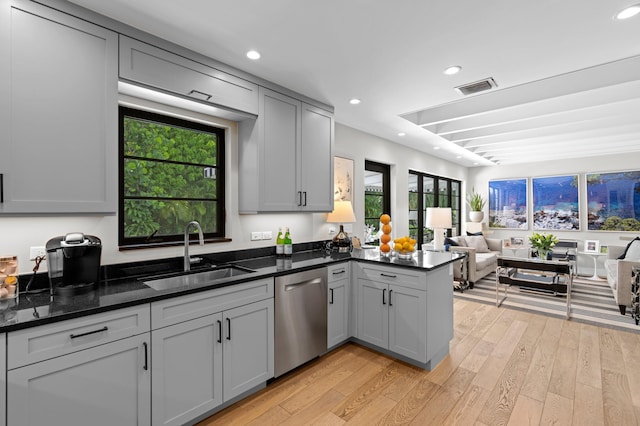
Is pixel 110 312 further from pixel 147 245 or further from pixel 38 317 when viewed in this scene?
pixel 147 245

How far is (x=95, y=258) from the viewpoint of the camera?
1.83 meters

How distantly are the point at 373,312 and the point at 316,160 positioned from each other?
161 cm

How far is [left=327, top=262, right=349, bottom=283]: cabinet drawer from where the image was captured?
9.21ft

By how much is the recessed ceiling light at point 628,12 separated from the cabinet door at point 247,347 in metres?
2.86

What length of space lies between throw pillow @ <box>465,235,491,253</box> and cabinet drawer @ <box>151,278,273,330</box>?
17.6 feet

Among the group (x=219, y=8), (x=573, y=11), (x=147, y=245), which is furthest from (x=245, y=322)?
(x=573, y=11)

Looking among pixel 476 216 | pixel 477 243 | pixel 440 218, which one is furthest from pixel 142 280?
pixel 476 216

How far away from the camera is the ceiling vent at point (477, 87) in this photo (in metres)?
2.77

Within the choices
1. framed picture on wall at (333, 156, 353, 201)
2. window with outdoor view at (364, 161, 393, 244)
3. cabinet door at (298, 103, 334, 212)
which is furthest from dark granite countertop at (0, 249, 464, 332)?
window with outdoor view at (364, 161, 393, 244)

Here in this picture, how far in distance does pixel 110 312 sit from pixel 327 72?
7.50 ft

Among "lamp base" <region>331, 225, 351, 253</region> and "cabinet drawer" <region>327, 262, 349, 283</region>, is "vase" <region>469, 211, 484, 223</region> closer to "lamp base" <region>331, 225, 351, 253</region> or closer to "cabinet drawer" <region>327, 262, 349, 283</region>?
"lamp base" <region>331, 225, 351, 253</region>

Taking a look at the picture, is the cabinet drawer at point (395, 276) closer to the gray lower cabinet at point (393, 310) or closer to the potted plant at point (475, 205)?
the gray lower cabinet at point (393, 310)

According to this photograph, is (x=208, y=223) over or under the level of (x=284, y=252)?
over

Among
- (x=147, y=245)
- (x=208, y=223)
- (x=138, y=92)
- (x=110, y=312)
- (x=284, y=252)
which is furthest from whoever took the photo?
(x=284, y=252)
